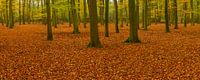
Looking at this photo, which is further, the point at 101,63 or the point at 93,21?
the point at 93,21

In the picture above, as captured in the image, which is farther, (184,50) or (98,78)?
(184,50)

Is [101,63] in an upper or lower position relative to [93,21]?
lower

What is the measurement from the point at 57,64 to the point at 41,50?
4.72 meters

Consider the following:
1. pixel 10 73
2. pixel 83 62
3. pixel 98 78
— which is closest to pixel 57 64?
pixel 83 62

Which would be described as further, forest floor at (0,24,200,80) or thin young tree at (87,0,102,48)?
thin young tree at (87,0,102,48)

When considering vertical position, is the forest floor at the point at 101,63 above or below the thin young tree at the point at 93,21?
below

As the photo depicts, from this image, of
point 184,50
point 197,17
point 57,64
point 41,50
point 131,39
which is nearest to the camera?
point 57,64

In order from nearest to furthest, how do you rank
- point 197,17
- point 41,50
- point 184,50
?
point 184,50 → point 41,50 → point 197,17

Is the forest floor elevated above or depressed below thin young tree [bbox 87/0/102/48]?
below

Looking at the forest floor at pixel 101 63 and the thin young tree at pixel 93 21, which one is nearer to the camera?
the forest floor at pixel 101 63

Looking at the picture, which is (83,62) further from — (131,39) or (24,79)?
(131,39)

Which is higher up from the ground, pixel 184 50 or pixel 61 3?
pixel 61 3

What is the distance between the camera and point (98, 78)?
11.3 metres

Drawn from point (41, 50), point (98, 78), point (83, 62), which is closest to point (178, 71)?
point (98, 78)
